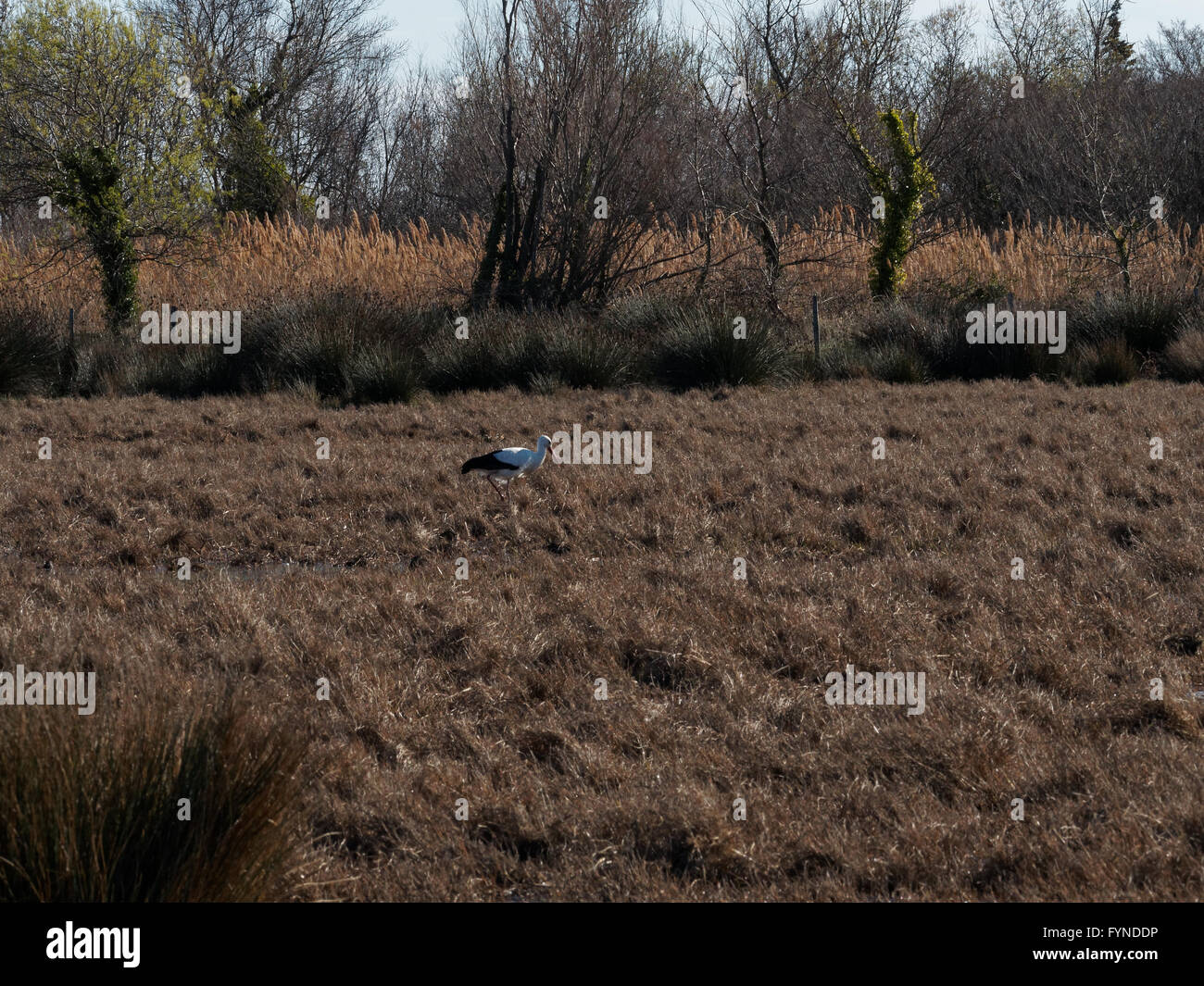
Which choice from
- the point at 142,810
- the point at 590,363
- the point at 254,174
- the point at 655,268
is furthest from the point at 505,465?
the point at 254,174

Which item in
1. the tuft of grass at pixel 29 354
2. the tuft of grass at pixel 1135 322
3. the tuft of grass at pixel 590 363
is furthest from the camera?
the tuft of grass at pixel 1135 322

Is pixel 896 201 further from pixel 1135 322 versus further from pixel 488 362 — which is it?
pixel 488 362

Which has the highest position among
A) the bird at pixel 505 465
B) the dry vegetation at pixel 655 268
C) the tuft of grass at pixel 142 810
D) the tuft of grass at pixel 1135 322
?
the dry vegetation at pixel 655 268

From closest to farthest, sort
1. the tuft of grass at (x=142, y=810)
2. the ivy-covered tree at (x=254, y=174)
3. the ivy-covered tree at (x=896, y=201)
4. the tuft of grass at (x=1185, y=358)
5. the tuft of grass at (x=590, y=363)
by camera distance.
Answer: the tuft of grass at (x=142, y=810)
the tuft of grass at (x=1185, y=358)
the tuft of grass at (x=590, y=363)
the ivy-covered tree at (x=896, y=201)
the ivy-covered tree at (x=254, y=174)

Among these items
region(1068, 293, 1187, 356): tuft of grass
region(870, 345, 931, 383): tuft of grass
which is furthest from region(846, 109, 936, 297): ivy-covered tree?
region(870, 345, 931, 383): tuft of grass

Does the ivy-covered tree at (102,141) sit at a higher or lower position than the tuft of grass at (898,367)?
higher

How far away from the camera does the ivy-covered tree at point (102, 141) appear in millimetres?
18859

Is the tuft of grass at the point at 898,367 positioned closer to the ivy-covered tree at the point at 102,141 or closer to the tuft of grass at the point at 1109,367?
the tuft of grass at the point at 1109,367

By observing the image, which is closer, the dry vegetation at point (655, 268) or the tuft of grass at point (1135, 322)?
the tuft of grass at point (1135, 322)

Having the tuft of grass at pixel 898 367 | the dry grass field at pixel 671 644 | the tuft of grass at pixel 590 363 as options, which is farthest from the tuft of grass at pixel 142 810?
the tuft of grass at pixel 898 367

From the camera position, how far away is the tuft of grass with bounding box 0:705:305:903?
294 cm

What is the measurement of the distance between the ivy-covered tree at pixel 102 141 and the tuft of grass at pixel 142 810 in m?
16.3

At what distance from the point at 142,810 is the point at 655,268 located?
1666 cm

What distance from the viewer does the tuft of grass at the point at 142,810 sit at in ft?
9.64
